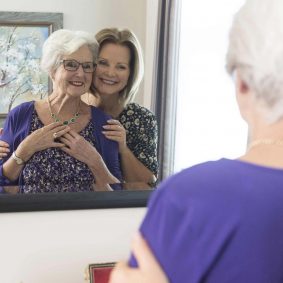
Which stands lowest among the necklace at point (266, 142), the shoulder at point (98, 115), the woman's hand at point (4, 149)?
the woman's hand at point (4, 149)

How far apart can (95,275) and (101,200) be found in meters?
0.18

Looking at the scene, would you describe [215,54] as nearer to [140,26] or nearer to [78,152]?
[140,26]

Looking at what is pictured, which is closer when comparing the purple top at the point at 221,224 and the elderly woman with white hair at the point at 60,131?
the purple top at the point at 221,224

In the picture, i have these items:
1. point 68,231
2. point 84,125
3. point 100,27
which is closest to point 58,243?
point 68,231

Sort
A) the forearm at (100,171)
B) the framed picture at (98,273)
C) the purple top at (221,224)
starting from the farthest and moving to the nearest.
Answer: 1. the forearm at (100,171)
2. the framed picture at (98,273)
3. the purple top at (221,224)

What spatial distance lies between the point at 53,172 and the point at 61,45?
30cm

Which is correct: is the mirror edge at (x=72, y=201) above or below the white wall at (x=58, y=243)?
above

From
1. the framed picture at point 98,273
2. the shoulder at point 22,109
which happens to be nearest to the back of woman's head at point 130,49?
the shoulder at point 22,109

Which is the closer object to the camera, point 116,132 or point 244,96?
point 244,96

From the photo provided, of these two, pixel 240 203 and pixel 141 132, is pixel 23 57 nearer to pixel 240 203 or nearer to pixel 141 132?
pixel 141 132

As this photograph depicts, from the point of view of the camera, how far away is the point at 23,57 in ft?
3.35

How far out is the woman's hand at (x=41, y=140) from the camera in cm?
104

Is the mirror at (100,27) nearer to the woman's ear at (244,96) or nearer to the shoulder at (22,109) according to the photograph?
the shoulder at (22,109)

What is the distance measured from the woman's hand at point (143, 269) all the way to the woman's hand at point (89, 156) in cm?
54
